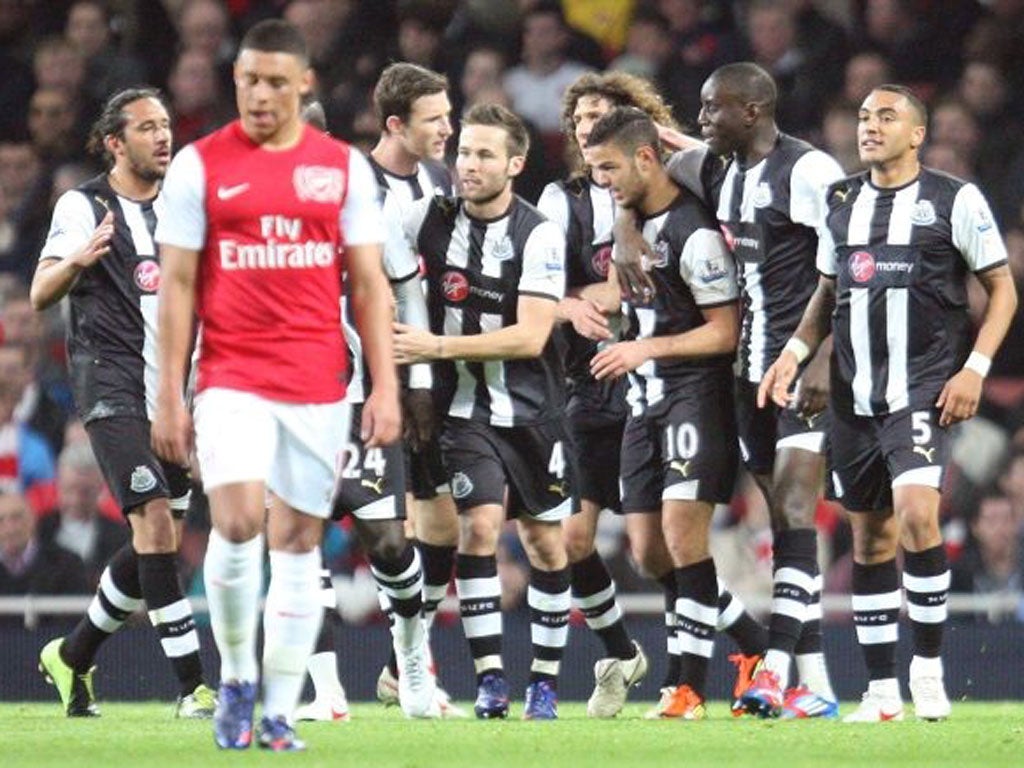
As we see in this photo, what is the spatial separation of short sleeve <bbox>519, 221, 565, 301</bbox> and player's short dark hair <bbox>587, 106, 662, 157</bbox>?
41cm

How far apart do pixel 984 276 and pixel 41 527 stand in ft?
20.4

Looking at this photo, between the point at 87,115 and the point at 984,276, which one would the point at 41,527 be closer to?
the point at 87,115

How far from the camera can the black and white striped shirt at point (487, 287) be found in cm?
933

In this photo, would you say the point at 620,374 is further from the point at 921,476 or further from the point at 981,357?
the point at 981,357

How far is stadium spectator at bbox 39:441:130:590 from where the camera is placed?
1312 centimetres

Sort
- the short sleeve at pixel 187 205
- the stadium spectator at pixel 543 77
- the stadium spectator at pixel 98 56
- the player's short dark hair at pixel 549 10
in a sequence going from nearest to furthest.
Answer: the short sleeve at pixel 187 205, the stadium spectator at pixel 543 77, the player's short dark hair at pixel 549 10, the stadium spectator at pixel 98 56

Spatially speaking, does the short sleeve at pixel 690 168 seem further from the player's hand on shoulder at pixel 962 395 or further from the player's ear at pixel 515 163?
the player's hand on shoulder at pixel 962 395

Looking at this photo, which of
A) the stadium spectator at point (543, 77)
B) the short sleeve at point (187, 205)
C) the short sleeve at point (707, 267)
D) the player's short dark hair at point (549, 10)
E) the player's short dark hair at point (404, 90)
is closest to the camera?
the short sleeve at point (187, 205)

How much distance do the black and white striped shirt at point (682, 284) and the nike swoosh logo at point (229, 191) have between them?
2.67 m

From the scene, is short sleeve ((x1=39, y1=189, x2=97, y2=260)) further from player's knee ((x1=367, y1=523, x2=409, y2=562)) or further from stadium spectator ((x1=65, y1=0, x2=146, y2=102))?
stadium spectator ((x1=65, y1=0, x2=146, y2=102))

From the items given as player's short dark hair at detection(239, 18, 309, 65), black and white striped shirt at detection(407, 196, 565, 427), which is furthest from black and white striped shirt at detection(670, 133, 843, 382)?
player's short dark hair at detection(239, 18, 309, 65)

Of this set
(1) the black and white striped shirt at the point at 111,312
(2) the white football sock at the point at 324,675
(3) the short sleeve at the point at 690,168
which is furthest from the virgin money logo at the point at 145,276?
(3) the short sleeve at the point at 690,168

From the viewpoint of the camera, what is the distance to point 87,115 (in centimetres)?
1527

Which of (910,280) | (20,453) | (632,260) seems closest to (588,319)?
(632,260)
